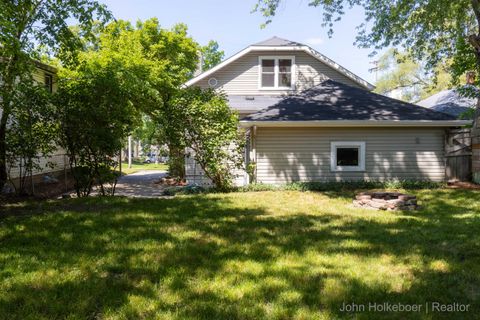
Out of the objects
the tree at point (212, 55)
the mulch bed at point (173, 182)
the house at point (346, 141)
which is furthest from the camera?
the tree at point (212, 55)

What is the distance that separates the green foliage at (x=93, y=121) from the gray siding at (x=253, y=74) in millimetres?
7289

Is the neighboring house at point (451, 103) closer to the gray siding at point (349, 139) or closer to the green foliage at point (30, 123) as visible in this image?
the gray siding at point (349, 139)

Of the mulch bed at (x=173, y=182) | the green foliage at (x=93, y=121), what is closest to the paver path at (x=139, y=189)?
the mulch bed at (x=173, y=182)

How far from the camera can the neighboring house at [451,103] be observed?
19.0 metres

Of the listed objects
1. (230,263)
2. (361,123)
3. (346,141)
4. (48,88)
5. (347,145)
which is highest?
(48,88)

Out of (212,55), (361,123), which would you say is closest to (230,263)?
(361,123)

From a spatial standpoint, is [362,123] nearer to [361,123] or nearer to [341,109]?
[361,123]

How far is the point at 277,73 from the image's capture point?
17.1 m

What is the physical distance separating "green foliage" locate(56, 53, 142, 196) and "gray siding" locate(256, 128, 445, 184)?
516cm

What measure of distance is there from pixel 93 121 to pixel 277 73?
9964mm

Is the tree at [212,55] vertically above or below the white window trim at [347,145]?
above

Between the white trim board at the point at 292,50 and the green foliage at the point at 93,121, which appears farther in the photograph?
the white trim board at the point at 292,50

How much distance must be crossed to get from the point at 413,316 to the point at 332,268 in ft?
4.09

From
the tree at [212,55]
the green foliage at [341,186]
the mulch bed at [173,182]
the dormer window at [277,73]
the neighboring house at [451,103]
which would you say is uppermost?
the tree at [212,55]
